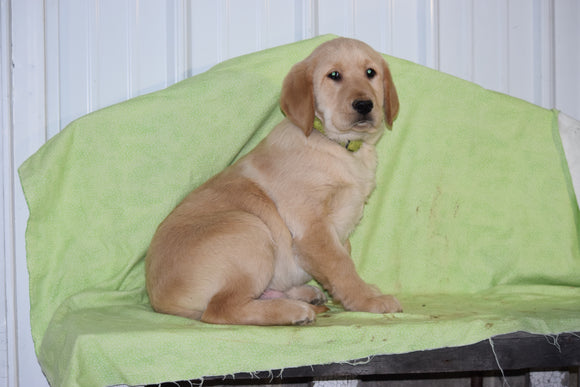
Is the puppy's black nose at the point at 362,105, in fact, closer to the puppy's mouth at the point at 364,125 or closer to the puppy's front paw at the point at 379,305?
the puppy's mouth at the point at 364,125

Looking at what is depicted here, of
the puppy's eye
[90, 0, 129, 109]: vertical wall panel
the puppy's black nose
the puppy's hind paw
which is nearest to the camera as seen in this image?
the puppy's black nose

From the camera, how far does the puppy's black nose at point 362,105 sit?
3.01 m

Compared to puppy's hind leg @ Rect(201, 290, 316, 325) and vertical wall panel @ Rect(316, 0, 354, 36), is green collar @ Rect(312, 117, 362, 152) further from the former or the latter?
vertical wall panel @ Rect(316, 0, 354, 36)

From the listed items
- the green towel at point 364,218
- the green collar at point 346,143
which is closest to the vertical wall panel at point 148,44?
the green towel at point 364,218

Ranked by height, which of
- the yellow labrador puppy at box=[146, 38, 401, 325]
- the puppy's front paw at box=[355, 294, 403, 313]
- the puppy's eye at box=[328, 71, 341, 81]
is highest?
the puppy's eye at box=[328, 71, 341, 81]

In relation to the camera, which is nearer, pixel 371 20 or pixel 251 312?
pixel 251 312

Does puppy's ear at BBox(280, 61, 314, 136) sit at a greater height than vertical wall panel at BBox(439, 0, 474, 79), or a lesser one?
lesser

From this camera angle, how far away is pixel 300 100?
3107 millimetres

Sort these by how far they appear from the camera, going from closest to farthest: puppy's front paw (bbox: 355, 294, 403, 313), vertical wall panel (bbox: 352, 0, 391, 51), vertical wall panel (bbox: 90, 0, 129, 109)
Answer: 1. puppy's front paw (bbox: 355, 294, 403, 313)
2. vertical wall panel (bbox: 90, 0, 129, 109)
3. vertical wall panel (bbox: 352, 0, 391, 51)

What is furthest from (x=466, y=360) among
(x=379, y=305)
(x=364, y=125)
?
(x=364, y=125)

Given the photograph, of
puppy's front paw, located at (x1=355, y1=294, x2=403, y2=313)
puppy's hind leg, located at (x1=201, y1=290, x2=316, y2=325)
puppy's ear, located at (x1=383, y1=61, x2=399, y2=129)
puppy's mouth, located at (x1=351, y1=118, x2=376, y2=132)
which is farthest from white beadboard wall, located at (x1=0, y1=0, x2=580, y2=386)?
puppy's front paw, located at (x1=355, y1=294, x2=403, y2=313)

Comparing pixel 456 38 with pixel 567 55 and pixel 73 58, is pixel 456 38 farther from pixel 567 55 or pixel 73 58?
pixel 73 58

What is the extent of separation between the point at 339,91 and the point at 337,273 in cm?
95

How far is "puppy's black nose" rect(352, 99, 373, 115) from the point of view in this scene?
3.01 metres
